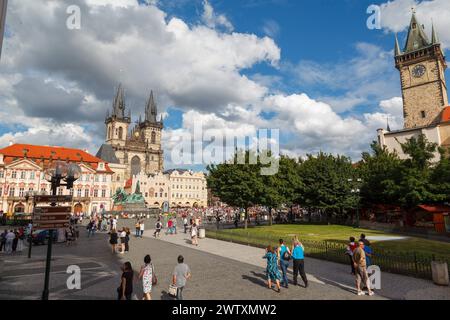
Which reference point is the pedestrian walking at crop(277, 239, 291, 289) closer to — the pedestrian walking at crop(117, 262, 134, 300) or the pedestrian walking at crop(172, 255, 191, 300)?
the pedestrian walking at crop(172, 255, 191, 300)

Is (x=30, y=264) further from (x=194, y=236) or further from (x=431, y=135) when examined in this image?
(x=431, y=135)

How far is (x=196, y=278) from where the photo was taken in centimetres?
1233

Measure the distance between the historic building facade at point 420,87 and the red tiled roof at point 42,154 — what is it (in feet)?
230

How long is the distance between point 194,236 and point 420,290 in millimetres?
15787

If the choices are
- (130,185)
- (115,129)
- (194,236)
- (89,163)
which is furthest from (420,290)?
(115,129)

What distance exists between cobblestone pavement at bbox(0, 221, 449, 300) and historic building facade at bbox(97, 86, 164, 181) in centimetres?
11418

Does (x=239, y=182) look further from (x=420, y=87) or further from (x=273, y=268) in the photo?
(x=420, y=87)

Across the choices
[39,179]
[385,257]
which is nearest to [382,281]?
[385,257]

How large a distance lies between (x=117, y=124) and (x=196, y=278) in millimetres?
134316

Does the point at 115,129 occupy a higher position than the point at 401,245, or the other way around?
the point at 115,129

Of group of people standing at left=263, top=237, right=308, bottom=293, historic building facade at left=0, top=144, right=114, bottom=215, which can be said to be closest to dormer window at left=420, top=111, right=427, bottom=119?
group of people standing at left=263, top=237, right=308, bottom=293

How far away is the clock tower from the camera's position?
62.4 metres
